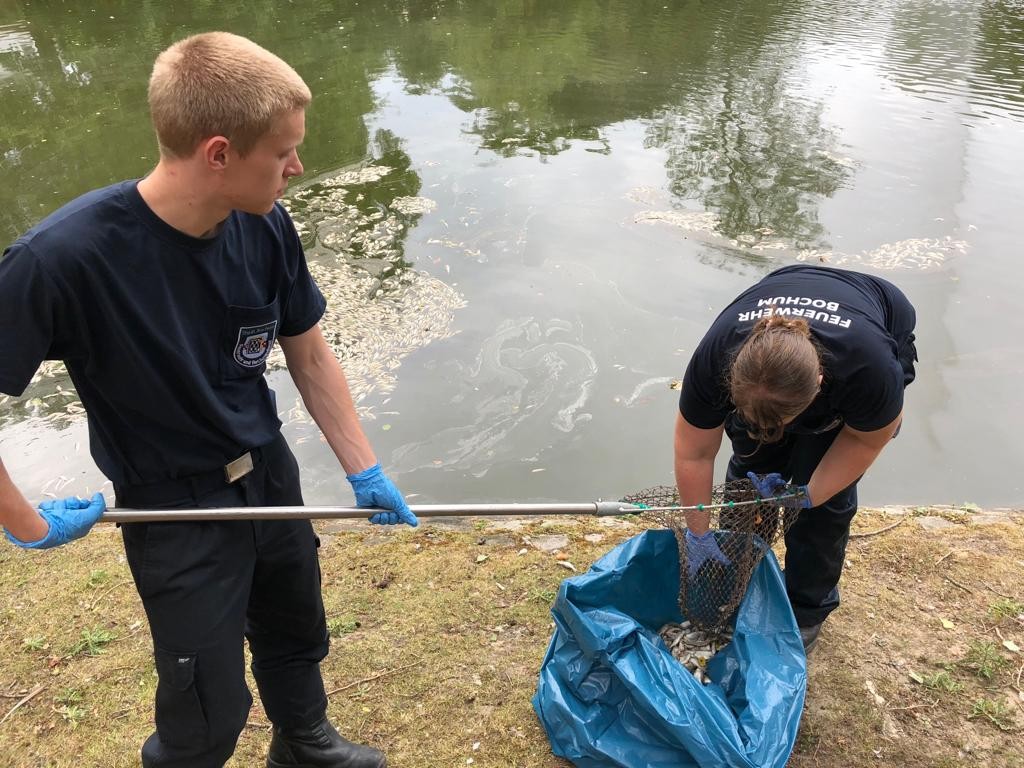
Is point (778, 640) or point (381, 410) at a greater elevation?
point (778, 640)

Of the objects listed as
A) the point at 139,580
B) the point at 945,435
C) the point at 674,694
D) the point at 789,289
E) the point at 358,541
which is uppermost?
the point at 789,289

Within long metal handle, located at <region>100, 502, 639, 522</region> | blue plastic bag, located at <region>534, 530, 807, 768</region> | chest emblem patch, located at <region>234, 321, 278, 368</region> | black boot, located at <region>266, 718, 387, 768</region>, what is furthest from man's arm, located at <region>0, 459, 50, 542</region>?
blue plastic bag, located at <region>534, 530, 807, 768</region>

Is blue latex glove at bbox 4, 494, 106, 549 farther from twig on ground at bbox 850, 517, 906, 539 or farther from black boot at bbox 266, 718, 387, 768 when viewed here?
twig on ground at bbox 850, 517, 906, 539

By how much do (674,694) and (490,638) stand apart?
83 centimetres

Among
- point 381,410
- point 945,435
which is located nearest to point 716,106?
point 945,435

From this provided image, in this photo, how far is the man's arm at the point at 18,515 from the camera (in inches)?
58.7

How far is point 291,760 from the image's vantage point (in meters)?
2.20

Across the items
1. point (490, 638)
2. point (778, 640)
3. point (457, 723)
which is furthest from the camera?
point (490, 638)

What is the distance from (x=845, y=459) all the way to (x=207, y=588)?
5.48 ft

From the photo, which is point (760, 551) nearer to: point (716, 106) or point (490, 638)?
point (490, 638)

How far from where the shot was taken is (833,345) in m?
1.91

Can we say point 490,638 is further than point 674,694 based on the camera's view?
Yes

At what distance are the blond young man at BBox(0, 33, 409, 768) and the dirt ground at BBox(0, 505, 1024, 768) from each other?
1.95 ft

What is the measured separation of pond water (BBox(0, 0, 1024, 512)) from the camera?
155 inches
